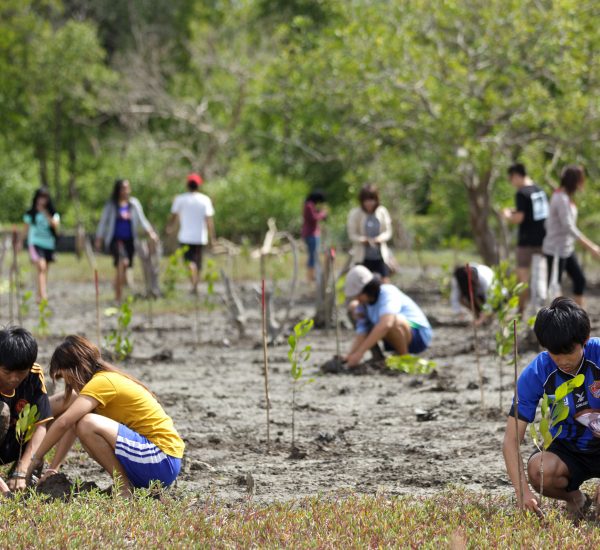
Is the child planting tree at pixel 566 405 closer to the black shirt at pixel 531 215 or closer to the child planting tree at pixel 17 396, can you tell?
the child planting tree at pixel 17 396

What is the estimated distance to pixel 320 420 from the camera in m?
7.95

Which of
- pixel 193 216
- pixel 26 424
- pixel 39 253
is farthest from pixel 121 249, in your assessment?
pixel 26 424

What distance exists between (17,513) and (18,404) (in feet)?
2.85

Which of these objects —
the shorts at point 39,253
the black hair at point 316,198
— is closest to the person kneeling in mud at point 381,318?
the shorts at point 39,253

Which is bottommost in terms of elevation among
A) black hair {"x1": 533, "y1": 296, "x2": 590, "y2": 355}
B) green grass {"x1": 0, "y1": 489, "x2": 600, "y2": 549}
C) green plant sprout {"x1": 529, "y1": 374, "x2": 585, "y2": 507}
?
green grass {"x1": 0, "y1": 489, "x2": 600, "y2": 549}

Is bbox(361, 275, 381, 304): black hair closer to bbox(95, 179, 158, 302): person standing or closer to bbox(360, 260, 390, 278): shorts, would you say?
bbox(360, 260, 390, 278): shorts

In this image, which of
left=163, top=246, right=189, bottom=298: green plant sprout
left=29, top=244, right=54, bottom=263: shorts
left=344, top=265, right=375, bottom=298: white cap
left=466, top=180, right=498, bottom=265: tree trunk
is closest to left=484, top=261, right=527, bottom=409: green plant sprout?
left=344, top=265, right=375, bottom=298: white cap

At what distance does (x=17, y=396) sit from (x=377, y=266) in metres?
7.12

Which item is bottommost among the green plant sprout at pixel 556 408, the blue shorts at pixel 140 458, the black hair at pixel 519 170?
the blue shorts at pixel 140 458

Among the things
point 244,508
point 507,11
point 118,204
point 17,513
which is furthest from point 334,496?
point 507,11

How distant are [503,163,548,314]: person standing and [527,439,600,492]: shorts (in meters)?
6.44

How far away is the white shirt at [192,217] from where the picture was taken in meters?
14.5

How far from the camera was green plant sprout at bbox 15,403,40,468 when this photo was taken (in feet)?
17.6

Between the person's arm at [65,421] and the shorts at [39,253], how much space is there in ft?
27.1
